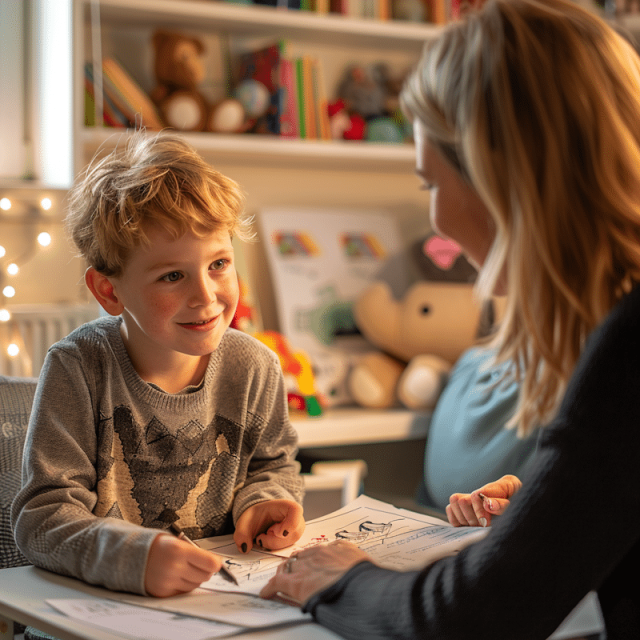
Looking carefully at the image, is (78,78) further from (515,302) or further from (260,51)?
(515,302)

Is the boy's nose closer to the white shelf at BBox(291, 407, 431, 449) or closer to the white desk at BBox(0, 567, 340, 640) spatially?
the white desk at BBox(0, 567, 340, 640)

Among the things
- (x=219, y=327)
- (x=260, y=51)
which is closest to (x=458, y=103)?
(x=219, y=327)

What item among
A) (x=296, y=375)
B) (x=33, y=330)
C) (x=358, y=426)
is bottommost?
(x=358, y=426)

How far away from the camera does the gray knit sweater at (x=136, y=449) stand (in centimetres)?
73

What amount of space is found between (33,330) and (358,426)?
88cm

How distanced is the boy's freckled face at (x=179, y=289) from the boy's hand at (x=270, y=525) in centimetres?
19

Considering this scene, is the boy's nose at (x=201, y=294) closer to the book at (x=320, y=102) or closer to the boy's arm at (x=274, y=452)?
the boy's arm at (x=274, y=452)

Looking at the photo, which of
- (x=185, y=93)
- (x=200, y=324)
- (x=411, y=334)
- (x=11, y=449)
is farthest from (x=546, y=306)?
(x=185, y=93)

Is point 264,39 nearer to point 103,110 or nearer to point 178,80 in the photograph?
point 178,80

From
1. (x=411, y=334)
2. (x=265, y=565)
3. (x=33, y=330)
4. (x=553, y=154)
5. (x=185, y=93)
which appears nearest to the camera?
(x=553, y=154)

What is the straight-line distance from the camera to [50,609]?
61cm

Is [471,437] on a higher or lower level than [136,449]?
lower

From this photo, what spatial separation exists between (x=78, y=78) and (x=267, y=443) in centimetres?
132

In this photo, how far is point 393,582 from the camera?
0.58 meters
